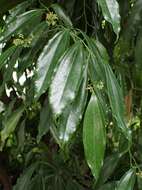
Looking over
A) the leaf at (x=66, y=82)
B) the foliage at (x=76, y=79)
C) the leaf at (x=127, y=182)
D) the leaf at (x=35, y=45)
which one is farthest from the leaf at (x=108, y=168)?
the leaf at (x=66, y=82)

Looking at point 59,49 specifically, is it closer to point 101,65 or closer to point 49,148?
point 101,65

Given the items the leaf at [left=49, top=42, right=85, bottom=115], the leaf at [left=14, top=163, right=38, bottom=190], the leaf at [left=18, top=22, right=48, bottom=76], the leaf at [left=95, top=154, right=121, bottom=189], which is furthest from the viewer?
the leaf at [left=14, top=163, right=38, bottom=190]

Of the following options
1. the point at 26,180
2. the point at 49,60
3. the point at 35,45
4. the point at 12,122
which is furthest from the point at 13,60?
the point at 26,180

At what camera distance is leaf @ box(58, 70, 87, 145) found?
1.93ft

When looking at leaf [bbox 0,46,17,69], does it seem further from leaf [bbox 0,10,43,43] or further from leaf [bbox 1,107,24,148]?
leaf [bbox 1,107,24,148]

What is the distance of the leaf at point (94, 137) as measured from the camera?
1.93 feet

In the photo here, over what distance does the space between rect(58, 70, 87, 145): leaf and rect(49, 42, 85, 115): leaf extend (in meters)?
0.01

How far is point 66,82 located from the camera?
585 millimetres

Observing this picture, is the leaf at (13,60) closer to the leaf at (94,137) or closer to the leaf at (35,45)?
the leaf at (35,45)

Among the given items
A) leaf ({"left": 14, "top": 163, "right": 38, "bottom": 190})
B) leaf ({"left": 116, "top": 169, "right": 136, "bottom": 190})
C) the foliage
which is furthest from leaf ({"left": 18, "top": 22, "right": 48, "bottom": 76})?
leaf ({"left": 14, "top": 163, "right": 38, "bottom": 190})

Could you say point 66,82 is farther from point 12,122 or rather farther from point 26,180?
point 26,180

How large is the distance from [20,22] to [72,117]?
7.7 inches

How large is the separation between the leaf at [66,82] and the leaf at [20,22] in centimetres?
13

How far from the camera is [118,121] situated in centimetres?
60
